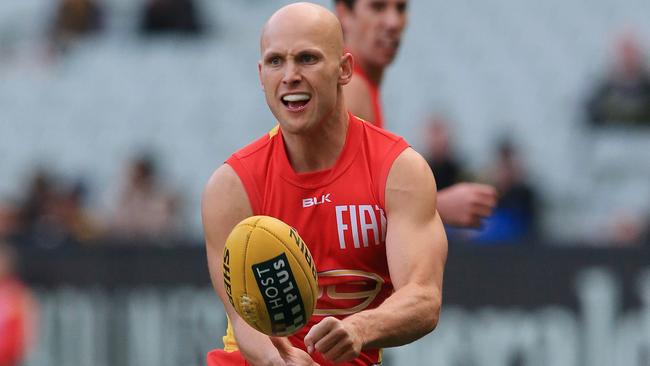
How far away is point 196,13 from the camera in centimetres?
1634

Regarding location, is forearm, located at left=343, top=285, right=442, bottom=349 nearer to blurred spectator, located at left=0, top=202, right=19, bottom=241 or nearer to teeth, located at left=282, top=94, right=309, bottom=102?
teeth, located at left=282, top=94, right=309, bottom=102

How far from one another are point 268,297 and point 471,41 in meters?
11.8

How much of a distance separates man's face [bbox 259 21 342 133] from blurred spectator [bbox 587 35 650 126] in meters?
8.94

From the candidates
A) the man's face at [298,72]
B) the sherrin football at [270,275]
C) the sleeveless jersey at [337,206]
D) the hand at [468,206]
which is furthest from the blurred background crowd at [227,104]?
the sherrin football at [270,275]

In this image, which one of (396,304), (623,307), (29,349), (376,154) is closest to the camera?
(396,304)

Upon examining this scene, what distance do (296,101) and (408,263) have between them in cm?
76

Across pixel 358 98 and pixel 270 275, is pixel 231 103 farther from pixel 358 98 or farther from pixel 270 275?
pixel 270 275

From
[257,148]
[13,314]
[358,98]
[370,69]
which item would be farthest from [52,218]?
[257,148]

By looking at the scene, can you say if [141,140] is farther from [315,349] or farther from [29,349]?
[315,349]

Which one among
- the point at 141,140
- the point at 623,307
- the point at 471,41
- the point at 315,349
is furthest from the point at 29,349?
the point at 315,349

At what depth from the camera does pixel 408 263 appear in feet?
17.3

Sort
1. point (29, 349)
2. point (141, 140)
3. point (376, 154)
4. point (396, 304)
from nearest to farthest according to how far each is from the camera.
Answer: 1. point (396, 304)
2. point (376, 154)
3. point (29, 349)
4. point (141, 140)

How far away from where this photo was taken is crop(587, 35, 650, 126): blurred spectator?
1377cm

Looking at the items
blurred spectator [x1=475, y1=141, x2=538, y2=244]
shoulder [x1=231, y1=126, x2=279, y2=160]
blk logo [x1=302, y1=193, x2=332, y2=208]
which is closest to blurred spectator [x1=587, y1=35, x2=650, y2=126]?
blurred spectator [x1=475, y1=141, x2=538, y2=244]
